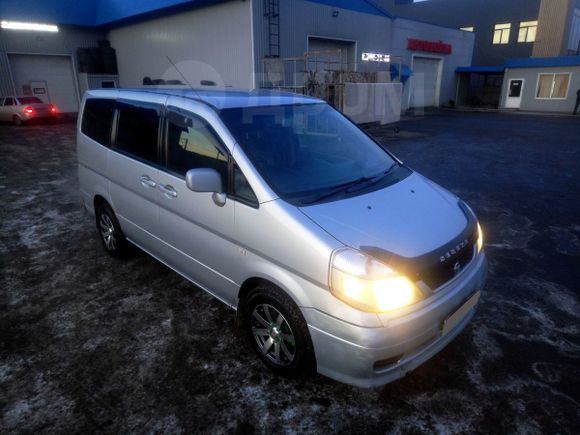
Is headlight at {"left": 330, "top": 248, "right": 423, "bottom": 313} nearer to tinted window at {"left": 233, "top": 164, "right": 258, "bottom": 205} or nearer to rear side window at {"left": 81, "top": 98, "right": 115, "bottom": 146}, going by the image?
tinted window at {"left": 233, "top": 164, "right": 258, "bottom": 205}

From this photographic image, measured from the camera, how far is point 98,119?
460 centimetres

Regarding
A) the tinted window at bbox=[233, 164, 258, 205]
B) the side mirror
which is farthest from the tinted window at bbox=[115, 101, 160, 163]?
the tinted window at bbox=[233, 164, 258, 205]

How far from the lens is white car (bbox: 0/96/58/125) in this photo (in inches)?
733

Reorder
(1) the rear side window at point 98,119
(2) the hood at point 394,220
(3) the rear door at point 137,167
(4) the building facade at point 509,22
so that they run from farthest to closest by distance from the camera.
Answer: (4) the building facade at point 509,22
(1) the rear side window at point 98,119
(3) the rear door at point 137,167
(2) the hood at point 394,220

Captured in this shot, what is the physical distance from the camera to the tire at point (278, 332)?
259cm

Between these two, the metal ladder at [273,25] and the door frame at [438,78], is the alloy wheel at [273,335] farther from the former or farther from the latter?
the door frame at [438,78]

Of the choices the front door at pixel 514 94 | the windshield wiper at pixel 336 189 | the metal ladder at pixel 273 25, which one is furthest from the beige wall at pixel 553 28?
the windshield wiper at pixel 336 189

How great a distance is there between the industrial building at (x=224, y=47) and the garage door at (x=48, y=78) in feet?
0.20

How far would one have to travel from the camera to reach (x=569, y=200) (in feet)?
23.1

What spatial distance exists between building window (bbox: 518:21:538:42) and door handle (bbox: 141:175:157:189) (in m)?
41.3

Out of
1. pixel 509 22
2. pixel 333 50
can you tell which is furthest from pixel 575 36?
pixel 333 50

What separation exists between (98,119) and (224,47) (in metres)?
15.7

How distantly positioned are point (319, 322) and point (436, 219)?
3.98 ft

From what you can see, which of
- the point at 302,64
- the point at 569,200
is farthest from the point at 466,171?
the point at 302,64
